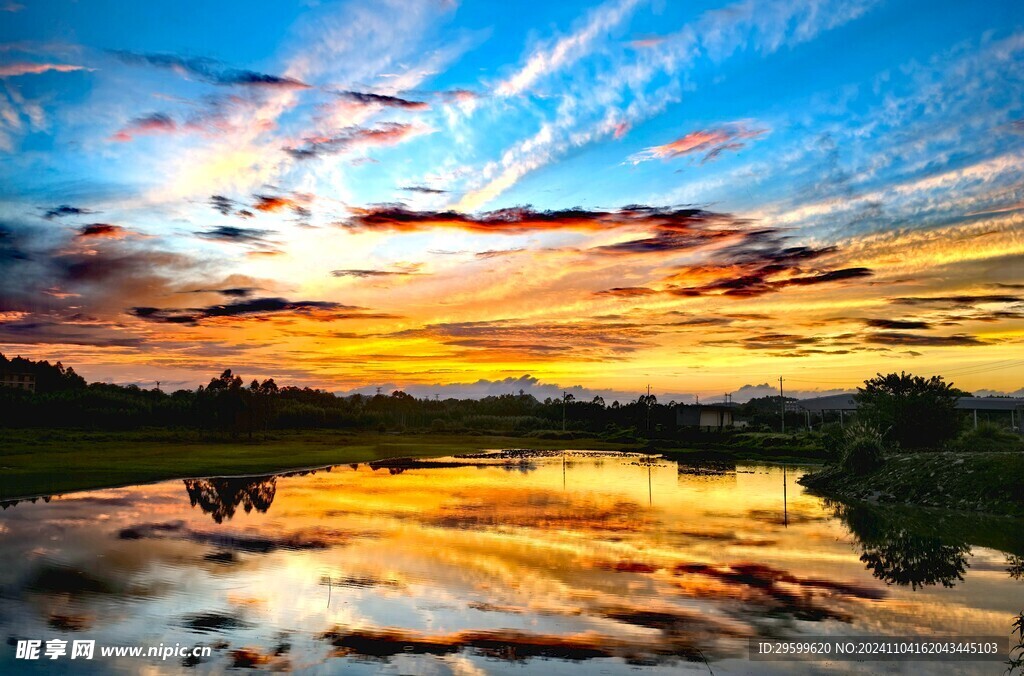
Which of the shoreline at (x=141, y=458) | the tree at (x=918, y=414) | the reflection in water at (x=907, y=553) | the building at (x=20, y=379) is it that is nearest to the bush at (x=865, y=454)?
the tree at (x=918, y=414)

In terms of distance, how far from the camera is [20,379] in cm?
17225

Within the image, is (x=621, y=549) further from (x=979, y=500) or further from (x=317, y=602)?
(x=979, y=500)

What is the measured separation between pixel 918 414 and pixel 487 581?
43109 millimetres

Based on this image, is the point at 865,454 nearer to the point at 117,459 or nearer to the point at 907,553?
the point at 907,553

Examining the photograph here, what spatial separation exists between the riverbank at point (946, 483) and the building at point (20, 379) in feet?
608

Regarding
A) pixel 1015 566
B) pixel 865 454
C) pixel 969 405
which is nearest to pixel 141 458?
pixel 865 454

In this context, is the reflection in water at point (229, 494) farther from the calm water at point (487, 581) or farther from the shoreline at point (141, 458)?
the shoreline at point (141, 458)

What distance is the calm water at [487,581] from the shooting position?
12.5 m

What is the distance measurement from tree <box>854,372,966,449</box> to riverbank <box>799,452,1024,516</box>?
348 inches

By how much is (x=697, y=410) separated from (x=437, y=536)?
126696mm

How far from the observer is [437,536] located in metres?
24.0

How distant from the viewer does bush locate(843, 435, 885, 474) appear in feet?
137

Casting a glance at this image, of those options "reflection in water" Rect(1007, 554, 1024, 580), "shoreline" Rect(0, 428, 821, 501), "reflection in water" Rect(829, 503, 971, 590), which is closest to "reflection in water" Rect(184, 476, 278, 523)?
"shoreline" Rect(0, 428, 821, 501)

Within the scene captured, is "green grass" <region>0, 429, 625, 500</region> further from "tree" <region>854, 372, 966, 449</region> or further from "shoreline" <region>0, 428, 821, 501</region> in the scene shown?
"tree" <region>854, 372, 966, 449</region>
